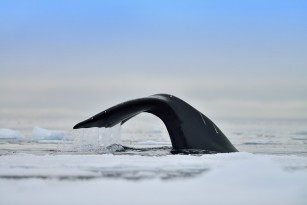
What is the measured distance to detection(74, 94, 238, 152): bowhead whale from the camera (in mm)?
9688

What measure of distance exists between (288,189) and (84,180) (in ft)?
6.84

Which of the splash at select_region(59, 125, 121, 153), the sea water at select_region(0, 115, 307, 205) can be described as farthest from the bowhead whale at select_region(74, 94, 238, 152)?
the sea water at select_region(0, 115, 307, 205)

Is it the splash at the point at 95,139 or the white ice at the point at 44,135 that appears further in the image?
the white ice at the point at 44,135

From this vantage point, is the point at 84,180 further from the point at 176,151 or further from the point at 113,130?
the point at 113,130

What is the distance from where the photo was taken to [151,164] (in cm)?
706

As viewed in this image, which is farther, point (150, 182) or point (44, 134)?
point (44, 134)

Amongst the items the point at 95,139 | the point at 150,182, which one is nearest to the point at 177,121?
the point at 95,139

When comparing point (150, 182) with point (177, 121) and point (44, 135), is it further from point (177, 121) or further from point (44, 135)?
point (44, 135)

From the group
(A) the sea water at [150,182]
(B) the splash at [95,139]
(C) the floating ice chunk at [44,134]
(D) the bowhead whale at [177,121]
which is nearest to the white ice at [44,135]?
(C) the floating ice chunk at [44,134]

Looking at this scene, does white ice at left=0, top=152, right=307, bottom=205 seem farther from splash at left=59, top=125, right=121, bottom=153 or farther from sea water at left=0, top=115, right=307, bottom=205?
splash at left=59, top=125, right=121, bottom=153

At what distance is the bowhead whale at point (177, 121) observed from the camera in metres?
9.69

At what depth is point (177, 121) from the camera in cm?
987

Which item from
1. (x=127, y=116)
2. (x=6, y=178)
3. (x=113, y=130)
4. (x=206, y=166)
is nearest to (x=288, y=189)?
(x=206, y=166)

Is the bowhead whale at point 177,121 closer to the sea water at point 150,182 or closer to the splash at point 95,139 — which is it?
the splash at point 95,139
